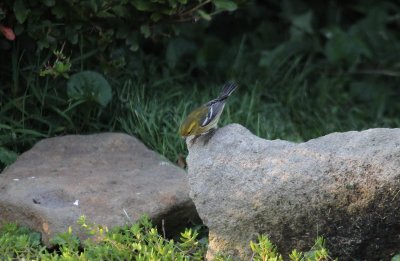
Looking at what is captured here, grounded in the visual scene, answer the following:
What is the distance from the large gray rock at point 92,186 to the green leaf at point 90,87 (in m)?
0.38

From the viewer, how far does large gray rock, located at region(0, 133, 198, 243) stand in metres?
4.67

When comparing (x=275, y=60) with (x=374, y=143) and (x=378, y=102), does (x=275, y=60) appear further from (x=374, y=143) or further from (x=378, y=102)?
(x=374, y=143)

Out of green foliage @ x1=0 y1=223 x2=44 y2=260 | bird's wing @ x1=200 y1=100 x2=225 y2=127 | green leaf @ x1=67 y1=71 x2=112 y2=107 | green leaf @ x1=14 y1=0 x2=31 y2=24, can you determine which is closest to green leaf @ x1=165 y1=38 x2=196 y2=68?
green leaf @ x1=67 y1=71 x2=112 y2=107

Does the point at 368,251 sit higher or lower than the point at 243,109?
higher

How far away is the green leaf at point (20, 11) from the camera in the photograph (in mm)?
5543

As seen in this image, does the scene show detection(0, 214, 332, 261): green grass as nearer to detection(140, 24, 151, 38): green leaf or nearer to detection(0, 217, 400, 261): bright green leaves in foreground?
detection(0, 217, 400, 261): bright green leaves in foreground

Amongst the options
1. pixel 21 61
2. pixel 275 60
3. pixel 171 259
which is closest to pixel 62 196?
pixel 171 259

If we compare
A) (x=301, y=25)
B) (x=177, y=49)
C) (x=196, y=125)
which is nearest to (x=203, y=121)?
(x=196, y=125)

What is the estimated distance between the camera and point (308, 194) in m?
3.98

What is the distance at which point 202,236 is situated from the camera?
16.0 ft

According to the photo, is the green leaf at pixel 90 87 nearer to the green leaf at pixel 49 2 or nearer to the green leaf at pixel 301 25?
the green leaf at pixel 49 2

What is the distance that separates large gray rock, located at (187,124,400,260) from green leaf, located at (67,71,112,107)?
1.81 meters

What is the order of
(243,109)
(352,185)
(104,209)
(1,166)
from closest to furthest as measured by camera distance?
(352,185) < (104,209) < (1,166) < (243,109)

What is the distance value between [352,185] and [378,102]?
12.2 feet
